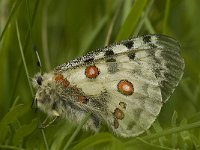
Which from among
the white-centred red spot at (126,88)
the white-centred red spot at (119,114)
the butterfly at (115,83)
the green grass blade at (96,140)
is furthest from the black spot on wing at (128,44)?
the green grass blade at (96,140)

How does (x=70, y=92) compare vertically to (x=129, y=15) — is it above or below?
below

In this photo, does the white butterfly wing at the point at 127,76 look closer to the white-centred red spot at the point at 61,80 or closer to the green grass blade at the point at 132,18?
the white-centred red spot at the point at 61,80

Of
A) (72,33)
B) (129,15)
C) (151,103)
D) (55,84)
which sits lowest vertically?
(151,103)

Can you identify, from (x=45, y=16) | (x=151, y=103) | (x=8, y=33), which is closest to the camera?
(x=151, y=103)

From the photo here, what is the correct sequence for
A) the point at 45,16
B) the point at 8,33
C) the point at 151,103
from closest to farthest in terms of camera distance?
the point at 151,103
the point at 8,33
the point at 45,16

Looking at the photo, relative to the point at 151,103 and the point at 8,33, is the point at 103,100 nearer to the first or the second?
the point at 151,103

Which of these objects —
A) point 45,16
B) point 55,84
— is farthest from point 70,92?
point 45,16
